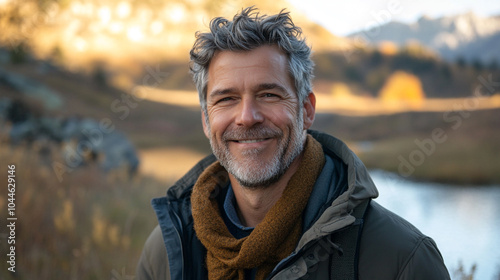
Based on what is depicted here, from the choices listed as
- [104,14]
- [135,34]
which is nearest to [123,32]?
[135,34]

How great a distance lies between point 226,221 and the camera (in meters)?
2.05

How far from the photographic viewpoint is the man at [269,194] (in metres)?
1.53

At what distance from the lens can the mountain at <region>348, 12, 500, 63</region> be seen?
35.3 ft

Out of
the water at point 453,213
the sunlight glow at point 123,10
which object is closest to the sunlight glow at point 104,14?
the sunlight glow at point 123,10

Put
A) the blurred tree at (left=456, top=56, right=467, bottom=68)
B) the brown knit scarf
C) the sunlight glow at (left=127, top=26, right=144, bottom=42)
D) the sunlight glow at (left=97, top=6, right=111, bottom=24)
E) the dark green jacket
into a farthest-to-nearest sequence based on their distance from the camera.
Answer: the sunlight glow at (left=127, top=26, right=144, bottom=42)
the sunlight glow at (left=97, top=6, right=111, bottom=24)
the blurred tree at (left=456, top=56, right=467, bottom=68)
the brown knit scarf
the dark green jacket

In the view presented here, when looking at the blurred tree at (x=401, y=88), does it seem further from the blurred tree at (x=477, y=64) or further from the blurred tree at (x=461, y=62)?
the blurred tree at (x=477, y=64)

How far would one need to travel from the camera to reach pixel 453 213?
26.3ft

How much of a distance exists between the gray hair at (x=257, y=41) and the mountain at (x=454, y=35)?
29.1 feet

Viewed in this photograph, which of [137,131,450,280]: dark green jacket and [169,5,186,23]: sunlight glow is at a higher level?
[169,5,186,23]: sunlight glow

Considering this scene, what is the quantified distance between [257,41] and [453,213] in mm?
7583

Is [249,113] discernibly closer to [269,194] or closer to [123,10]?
[269,194]

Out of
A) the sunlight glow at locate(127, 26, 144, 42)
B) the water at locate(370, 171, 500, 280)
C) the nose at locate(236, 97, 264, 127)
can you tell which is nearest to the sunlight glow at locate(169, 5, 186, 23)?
the sunlight glow at locate(127, 26, 144, 42)

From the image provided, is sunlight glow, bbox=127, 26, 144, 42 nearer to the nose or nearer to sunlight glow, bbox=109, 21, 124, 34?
sunlight glow, bbox=109, 21, 124, 34

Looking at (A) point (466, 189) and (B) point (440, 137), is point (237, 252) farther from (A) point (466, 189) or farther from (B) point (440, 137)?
(B) point (440, 137)
